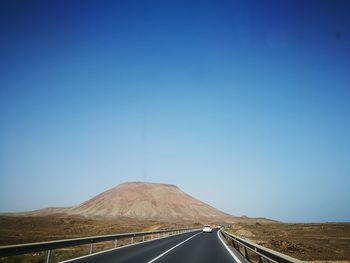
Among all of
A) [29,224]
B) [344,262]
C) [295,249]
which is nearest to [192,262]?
[344,262]

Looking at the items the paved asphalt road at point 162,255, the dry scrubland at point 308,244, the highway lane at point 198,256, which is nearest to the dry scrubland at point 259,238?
the dry scrubland at point 308,244

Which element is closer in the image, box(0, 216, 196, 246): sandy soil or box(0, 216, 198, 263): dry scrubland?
box(0, 216, 198, 263): dry scrubland

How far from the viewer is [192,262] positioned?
535 inches

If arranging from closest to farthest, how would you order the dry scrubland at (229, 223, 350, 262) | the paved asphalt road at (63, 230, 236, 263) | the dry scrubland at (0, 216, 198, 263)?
1. the paved asphalt road at (63, 230, 236, 263)
2. the dry scrubland at (0, 216, 198, 263)
3. the dry scrubland at (229, 223, 350, 262)

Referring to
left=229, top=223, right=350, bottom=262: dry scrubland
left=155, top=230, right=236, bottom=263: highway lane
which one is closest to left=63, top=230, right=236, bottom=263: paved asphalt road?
left=155, top=230, right=236, bottom=263: highway lane

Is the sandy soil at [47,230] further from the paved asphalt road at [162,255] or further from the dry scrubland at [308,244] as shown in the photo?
the dry scrubland at [308,244]

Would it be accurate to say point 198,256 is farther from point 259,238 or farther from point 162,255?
point 259,238

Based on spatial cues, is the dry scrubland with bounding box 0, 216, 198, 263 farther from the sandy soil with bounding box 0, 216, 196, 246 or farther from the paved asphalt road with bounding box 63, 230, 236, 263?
the paved asphalt road with bounding box 63, 230, 236, 263

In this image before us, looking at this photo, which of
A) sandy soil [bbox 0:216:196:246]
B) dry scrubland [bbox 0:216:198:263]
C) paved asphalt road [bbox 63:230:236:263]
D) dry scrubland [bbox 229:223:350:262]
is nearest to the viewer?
paved asphalt road [bbox 63:230:236:263]

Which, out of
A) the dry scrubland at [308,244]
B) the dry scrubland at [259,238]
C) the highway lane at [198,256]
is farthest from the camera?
the dry scrubland at [308,244]

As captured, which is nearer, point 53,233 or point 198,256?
point 198,256

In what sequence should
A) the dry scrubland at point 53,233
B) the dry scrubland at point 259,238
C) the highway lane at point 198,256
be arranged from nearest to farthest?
the highway lane at point 198,256 → the dry scrubland at point 53,233 → the dry scrubland at point 259,238

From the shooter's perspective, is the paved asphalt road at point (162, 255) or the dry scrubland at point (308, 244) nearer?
the paved asphalt road at point (162, 255)

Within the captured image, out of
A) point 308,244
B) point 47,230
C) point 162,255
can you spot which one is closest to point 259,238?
point 308,244
